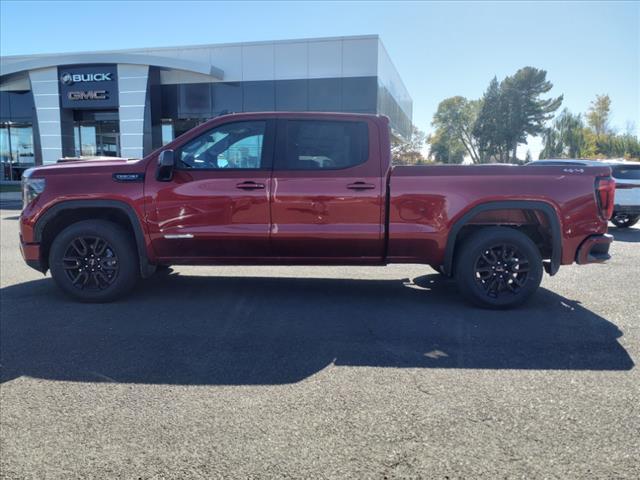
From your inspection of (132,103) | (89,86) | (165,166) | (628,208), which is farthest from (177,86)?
(165,166)

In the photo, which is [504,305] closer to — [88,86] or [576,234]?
[576,234]

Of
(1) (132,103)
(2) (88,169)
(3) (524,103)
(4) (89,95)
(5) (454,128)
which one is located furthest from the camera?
(5) (454,128)

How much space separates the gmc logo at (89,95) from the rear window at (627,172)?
25665 mm

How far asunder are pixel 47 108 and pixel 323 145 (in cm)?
2924

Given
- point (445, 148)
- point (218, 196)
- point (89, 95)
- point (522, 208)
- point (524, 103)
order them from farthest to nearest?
point (445, 148) < point (524, 103) < point (89, 95) < point (218, 196) < point (522, 208)

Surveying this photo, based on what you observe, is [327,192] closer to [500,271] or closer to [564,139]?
[500,271]

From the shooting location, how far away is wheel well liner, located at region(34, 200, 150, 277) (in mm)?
5520

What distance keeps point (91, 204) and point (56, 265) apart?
2.61ft

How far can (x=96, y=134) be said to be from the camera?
31.9 metres

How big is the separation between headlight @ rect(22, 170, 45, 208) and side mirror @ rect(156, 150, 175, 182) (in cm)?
132

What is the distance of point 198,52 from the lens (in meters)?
28.6

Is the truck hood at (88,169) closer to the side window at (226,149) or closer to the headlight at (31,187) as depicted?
the headlight at (31,187)

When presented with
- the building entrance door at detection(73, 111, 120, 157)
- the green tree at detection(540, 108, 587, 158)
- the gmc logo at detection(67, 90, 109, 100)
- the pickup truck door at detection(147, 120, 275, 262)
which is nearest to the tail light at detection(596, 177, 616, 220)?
the pickup truck door at detection(147, 120, 275, 262)

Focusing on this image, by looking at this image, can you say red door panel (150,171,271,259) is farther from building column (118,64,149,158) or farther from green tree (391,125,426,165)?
building column (118,64,149,158)
